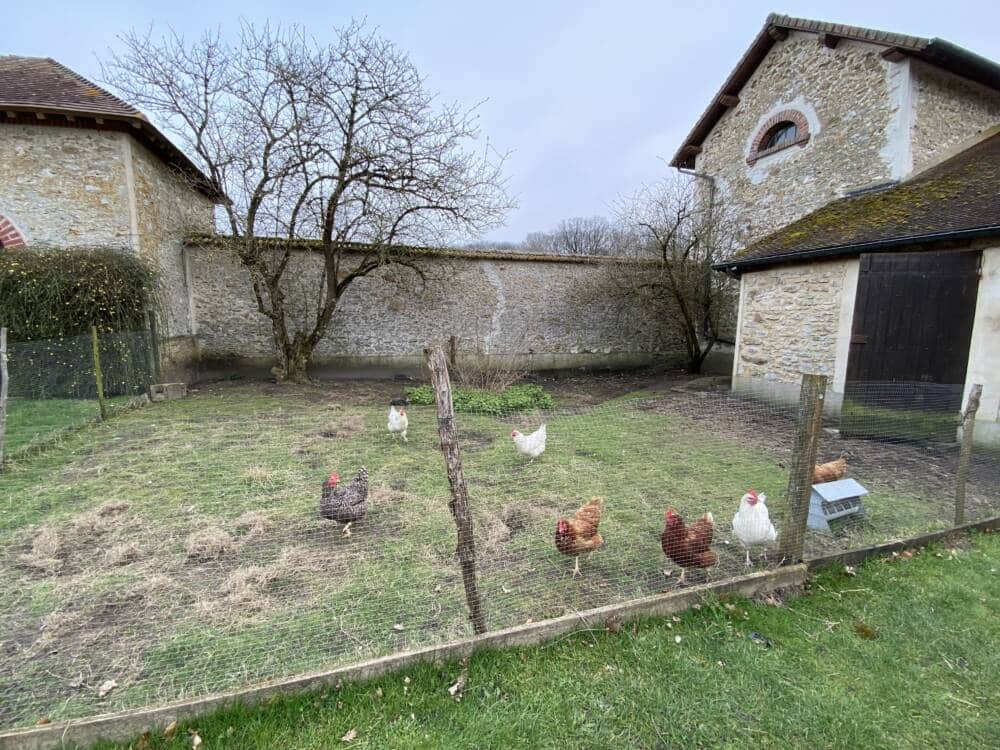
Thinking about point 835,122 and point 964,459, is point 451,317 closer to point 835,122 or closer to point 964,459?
point 835,122

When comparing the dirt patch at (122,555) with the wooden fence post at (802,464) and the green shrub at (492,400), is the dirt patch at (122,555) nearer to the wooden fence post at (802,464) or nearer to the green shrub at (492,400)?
the wooden fence post at (802,464)

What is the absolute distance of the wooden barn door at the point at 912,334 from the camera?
17.2ft

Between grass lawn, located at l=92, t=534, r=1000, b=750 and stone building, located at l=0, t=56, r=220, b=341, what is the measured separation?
9.83 meters

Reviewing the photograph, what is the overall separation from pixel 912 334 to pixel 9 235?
579 inches

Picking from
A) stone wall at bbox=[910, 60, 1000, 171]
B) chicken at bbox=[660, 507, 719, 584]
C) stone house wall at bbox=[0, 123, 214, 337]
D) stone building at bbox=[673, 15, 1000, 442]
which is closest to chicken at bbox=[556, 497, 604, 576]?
chicken at bbox=[660, 507, 719, 584]

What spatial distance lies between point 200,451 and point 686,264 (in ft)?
35.1

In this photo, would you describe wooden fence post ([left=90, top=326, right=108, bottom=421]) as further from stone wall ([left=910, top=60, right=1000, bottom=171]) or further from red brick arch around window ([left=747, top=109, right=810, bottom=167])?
stone wall ([left=910, top=60, right=1000, bottom=171])

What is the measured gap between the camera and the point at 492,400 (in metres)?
7.59

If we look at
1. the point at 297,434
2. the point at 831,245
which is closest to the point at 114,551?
the point at 297,434

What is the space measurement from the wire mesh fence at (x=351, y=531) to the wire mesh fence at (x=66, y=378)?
2.73 feet

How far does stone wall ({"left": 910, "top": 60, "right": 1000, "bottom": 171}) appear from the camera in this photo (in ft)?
25.2

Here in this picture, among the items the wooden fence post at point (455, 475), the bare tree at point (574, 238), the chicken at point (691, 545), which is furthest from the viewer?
the bare tree at point (574, 238)

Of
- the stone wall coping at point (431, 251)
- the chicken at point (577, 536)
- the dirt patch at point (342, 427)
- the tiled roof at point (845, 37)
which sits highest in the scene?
the tiled roof at point (845, 37)

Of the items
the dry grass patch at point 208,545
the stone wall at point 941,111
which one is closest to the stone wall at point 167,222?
the dry grass patch at point 208,545
